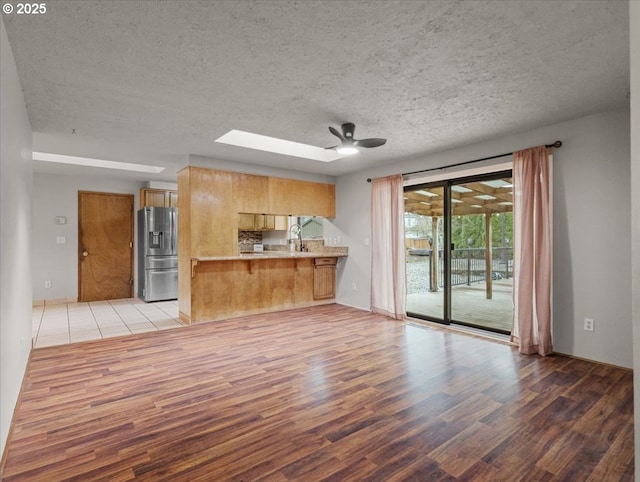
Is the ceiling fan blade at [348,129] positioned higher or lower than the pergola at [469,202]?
higher

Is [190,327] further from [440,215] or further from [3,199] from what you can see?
[440,215]

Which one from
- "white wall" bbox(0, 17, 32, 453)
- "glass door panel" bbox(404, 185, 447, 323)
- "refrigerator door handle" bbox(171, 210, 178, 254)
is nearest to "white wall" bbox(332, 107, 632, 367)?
"glass door panel" bbox(404, 185, 447, 323)

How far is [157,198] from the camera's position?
22.8 ft

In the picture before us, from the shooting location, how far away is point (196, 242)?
4.92m

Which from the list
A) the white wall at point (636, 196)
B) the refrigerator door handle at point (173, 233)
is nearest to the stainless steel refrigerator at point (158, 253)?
the refrigerator door handle at point (173, 233)

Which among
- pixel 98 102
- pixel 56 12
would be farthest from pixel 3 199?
pixel 98 102

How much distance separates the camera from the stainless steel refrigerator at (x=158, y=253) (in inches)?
254

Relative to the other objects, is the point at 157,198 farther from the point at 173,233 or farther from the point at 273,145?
the point at 273,145

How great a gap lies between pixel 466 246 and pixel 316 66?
135 inches

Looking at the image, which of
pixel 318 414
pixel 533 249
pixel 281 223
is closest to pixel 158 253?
pixel 281 223

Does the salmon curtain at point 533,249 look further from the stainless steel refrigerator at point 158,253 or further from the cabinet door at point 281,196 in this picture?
the stainless steel refrigerator at point 158,253

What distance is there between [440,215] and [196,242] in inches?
141

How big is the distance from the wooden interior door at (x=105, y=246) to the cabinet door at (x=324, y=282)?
12.9ft

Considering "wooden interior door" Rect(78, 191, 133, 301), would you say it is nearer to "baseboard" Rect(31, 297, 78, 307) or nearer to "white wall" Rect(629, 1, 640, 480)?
"baseboard" Rect(31, 297, 78, 307)
